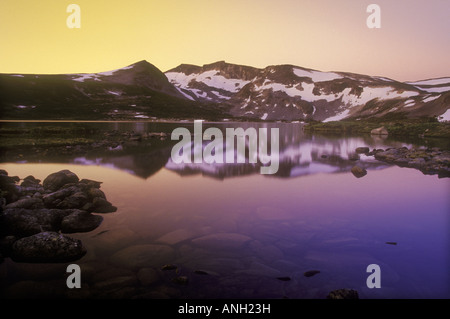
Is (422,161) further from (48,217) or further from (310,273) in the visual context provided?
(48,217)

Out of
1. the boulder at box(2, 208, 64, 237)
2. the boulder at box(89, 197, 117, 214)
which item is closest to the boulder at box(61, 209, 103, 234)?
the boulder at box(2, 208, 64, 237)

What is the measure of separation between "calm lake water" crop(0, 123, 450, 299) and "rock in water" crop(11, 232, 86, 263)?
13.3 inches

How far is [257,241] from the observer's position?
38.7ft

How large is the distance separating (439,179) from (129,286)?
26580 mm

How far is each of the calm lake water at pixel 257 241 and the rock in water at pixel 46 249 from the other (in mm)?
339

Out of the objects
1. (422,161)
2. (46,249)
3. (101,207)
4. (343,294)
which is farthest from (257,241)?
(422,161)

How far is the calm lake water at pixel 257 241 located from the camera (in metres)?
8.64

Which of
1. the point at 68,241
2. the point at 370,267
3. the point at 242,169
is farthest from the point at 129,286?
the point at 242,169

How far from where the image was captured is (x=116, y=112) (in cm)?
19888

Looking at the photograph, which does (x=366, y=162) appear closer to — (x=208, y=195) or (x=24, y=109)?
(x=208, y=195)

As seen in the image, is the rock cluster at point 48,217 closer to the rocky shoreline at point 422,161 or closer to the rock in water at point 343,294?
the rock in water at point 343,294

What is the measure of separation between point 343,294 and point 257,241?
436 cm

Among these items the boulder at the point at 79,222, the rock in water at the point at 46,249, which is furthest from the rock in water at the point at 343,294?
the boulder at the point at 79,222

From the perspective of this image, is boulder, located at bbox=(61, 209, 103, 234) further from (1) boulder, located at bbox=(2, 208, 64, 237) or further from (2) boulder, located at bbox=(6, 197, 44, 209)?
(2) boulder, located at bbox=(6, 197, 44, 209)
